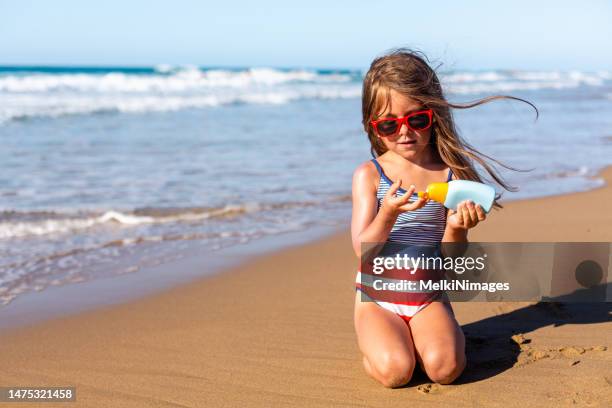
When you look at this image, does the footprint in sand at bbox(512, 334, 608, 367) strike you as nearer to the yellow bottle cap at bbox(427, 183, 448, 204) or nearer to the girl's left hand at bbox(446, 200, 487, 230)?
the girl's left hand at bbox(446, 200, 487, 230)

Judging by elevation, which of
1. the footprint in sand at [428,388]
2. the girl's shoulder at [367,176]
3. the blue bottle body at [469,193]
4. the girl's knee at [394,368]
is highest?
the girl's shoulder at [367,176]

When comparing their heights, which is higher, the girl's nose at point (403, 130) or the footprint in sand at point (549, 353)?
the girl's nose at point (403, 130)

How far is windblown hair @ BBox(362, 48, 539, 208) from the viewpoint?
3.28 meters

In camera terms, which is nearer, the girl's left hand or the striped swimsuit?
the girl's left hand

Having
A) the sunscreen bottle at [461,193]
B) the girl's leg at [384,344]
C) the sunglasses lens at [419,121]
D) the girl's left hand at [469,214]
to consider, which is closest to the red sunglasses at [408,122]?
the sunglasses lens at [419,121]

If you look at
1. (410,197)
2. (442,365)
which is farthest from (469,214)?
(442,365)

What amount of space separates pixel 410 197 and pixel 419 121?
396 mm

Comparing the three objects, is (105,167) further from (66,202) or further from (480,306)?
(480,306)

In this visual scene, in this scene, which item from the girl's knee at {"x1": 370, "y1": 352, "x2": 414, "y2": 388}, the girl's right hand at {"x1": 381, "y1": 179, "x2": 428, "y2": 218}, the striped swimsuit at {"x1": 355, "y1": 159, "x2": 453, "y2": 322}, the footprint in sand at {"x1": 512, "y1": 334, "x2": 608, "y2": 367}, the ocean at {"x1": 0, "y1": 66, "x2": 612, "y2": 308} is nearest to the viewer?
the girl's right hand at {"x1": 381, "y1": 179, "x2": 428, "y2": 218}

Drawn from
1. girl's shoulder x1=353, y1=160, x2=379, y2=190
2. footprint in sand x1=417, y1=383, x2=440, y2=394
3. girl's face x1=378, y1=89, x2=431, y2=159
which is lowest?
footprint in sand x1=417, y1=383, x2=440, y2=394

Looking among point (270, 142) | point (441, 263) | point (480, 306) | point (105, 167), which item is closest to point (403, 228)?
point (441, 263)

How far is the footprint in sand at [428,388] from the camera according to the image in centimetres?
298

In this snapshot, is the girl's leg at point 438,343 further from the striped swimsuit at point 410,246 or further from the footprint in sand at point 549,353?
the footprint in sand at point 549,353

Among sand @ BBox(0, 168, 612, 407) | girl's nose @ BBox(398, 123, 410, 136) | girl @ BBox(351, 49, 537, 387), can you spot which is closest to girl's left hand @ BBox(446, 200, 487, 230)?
girl @ BBox(351, 49, 537, 387)
